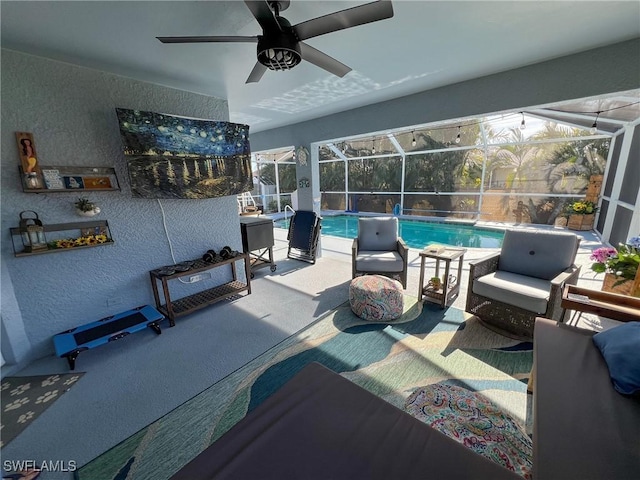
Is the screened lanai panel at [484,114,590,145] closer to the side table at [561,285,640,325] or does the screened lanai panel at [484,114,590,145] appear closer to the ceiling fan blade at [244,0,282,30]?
the side table at [561,285,640,325]

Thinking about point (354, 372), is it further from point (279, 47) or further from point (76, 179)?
point (76, 179)

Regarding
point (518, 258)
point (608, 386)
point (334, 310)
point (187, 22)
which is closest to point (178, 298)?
point (334, 310)

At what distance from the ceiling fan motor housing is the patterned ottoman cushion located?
199cm

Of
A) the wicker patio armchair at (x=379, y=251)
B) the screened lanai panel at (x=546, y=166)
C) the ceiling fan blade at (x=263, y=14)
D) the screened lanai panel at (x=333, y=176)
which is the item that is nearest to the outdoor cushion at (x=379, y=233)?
the wicker patio armchair at (x=379, y=251)

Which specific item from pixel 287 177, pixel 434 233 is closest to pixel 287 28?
pixel 434 233

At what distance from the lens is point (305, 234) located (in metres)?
4.65

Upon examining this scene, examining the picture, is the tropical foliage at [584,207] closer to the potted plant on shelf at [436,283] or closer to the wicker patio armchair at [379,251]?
the wicker patio armchair at [379,251]

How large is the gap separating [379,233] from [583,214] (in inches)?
235

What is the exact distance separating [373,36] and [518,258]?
97.2 inches

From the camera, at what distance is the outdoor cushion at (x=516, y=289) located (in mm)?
2127

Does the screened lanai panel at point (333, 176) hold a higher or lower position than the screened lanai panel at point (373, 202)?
higher

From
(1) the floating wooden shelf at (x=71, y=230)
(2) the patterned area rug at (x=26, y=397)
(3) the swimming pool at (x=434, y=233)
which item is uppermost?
(1) the floating wooden shelf at (x=71, y=230)

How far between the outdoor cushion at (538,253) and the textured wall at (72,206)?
147 inches

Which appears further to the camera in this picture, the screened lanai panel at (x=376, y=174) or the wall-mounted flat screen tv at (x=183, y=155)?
the screened lanai panel at (x=376, y=174)
